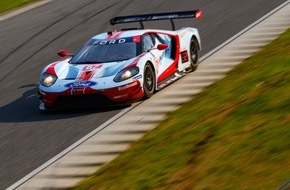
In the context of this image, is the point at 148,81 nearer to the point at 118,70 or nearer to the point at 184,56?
the point at 118,70

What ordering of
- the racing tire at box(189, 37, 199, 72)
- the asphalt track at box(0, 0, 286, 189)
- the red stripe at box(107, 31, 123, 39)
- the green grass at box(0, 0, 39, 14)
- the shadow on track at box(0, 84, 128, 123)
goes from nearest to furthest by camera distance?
the asphalt track at box(0, 0, 286, 189) < the shadow on track at box(0, 84, 128, 123) < the red stripe at box(107, 31, 123, 39) < the racing tire at box(189, 37, 199, 72) < the green grass at box(0, 0, 39, 14)

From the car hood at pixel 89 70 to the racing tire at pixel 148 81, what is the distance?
30 centimetres

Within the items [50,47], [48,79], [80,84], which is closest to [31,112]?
[48,79]

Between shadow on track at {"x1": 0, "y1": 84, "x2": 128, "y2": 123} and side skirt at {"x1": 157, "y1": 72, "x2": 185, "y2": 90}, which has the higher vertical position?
shadow on track at {"x1": 0, "y1": 84, "x2": 128, "y2": 123}

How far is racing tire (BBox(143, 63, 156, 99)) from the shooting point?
47.2 feet

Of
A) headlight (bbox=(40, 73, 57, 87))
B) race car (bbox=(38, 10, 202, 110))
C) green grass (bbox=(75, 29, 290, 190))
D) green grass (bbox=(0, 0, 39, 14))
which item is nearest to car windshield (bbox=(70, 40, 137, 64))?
race car (bbox=(38, 10, 202, 110))

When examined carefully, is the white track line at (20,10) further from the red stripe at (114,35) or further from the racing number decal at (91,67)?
the racing number decal at (91,67)

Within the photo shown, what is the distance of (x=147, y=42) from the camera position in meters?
15.2

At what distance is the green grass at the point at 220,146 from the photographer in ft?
30.0

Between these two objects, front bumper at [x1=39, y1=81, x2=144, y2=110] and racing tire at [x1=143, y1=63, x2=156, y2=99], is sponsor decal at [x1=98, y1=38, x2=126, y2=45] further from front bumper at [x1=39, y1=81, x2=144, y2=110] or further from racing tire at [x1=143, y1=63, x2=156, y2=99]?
front bumper at [x1=39, y1=81, x2=144, y2=110]

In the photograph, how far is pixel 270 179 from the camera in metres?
8.62

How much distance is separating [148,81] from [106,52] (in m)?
0.97

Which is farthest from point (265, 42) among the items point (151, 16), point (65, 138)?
point (65, 138)

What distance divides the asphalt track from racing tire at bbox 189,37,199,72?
1495 mm
